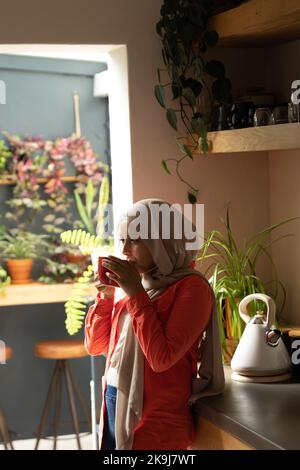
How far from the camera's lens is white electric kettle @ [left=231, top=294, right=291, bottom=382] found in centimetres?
262

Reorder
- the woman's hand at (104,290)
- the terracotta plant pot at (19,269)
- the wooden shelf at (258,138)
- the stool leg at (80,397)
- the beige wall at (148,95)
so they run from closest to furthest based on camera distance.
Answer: the wooden shelf at (258,138), the woman's hand at (104,290), the beige wall at (148,95), the stool leg at (80,397), the terracotta plant pot at (19,269)

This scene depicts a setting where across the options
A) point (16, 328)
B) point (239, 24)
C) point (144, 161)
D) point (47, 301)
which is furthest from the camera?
point (16, 328)

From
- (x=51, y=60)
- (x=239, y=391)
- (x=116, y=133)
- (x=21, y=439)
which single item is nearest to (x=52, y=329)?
(x=21, y=439)

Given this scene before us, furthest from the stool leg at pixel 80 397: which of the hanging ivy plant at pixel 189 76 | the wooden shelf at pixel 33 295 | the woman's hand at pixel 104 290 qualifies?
the woman's hand at pixel 104 290

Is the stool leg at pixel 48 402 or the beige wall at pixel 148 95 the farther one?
the stool leg at pixel 48 402

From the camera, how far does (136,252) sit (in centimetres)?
241

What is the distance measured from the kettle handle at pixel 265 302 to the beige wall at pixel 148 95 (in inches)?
13.3

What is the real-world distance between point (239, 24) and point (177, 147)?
53cm

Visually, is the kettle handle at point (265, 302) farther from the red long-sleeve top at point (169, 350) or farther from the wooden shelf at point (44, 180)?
the wooden shelf at point (44, 180)

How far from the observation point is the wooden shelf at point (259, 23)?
2395mm

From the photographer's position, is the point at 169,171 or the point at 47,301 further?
the point at 47,301

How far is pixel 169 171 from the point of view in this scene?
9.73 feet

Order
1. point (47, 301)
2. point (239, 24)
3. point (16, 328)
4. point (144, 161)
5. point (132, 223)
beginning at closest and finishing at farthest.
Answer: point (132, 223) → point (239, 24) → point (144, 161) → point (47, 301) → point (16, 328)

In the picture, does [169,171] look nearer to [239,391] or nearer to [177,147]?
[177,147]
